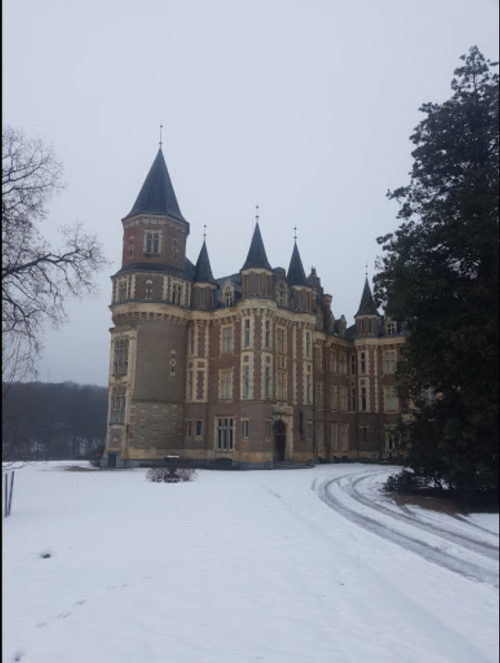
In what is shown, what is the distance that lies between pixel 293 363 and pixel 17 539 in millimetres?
31004

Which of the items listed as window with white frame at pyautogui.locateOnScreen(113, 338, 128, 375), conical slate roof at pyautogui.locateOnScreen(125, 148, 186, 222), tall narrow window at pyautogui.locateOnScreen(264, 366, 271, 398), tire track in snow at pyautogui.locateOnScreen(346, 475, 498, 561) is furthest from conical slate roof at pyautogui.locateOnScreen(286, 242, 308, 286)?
tire track in snow at pyautogui.locateOnScreen(346, 475, 498, 561)

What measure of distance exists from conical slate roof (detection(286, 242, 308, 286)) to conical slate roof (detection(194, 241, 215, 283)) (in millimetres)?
6224

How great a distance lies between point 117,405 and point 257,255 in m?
14.4

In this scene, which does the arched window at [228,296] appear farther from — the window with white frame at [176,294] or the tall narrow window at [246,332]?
the window with white frame at [176,294]

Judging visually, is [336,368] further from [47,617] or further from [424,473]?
[47,617]

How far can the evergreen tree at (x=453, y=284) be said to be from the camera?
998 cm

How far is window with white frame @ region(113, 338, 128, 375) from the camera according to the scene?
123ft

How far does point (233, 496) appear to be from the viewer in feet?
59.6

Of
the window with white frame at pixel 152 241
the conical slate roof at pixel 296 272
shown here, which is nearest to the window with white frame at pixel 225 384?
the conical slate roof at pixel 296 272

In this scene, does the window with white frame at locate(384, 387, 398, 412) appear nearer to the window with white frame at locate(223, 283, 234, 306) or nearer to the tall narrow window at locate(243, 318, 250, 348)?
the tall narrow window at locate(243, 318, 250, 348)

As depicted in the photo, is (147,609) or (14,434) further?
(14,434)

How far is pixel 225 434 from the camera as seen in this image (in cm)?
3762

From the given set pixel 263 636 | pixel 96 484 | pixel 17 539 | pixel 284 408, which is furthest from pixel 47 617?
pixel 284 408

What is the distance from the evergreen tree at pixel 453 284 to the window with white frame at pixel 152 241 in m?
24.1
